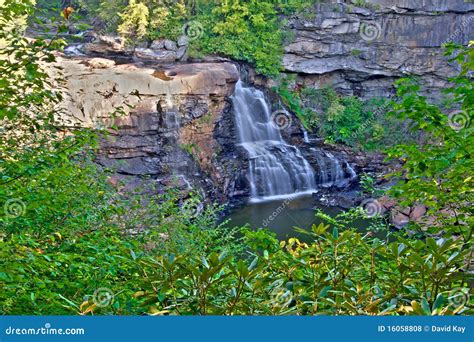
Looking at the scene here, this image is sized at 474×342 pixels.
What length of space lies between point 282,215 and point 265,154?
3456mm

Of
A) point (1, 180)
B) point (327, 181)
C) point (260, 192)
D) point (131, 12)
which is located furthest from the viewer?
point (131, 12)

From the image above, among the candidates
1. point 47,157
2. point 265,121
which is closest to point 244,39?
point 265,121

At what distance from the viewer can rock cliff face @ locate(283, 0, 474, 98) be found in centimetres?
2292

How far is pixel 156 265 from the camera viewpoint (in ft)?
6.91

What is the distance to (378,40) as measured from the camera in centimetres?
2341

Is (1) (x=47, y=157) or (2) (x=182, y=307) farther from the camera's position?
(1) (x=47, y=157)

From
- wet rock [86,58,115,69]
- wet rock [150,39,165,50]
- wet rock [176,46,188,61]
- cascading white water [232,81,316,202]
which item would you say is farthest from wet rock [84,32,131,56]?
cascading white water [232,81,316,202]

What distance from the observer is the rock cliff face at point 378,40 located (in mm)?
22922

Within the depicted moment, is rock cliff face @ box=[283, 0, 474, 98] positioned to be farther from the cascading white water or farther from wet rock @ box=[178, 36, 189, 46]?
wet rock @ box=[178, 36, 189, 46]

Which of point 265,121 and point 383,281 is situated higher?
point 383,281

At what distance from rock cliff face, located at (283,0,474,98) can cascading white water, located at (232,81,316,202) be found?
436cm

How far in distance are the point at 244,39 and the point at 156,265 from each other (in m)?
20.8

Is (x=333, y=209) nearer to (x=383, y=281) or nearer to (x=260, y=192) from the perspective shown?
(x=260, y=192)

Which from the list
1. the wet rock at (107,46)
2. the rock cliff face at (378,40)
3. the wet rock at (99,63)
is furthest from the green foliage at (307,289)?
the rock cliff face at (378,40)
